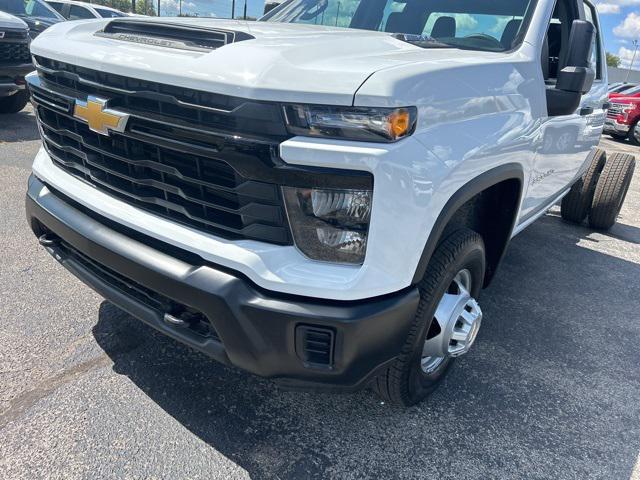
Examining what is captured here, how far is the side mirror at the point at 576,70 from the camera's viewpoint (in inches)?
99.7

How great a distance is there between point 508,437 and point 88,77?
2335 millimetres

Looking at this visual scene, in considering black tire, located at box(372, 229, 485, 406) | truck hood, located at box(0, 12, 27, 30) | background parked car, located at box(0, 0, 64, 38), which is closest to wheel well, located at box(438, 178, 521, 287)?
black tire, located at box(372, 229, 485, 406)

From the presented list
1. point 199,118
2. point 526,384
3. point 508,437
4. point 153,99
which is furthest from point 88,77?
point 526,384

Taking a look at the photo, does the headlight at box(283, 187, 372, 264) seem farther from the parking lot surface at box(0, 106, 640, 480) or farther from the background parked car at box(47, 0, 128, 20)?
the background parked car at box(47, 0, 128, 20)

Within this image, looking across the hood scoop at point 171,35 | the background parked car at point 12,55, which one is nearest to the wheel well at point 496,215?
the hood scoop at point 171,35

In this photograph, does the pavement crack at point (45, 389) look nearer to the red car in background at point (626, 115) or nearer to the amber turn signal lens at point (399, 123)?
the amber turn signal lens at point (399, 123)

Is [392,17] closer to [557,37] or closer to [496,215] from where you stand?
[557,37]

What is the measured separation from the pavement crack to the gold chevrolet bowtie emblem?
1163 millimetres

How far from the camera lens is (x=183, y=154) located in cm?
184

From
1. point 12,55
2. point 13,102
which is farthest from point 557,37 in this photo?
point 13,102

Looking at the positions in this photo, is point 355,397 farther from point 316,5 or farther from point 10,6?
point 10,6

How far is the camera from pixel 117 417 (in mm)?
2211

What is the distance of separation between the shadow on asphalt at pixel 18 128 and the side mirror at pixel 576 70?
6.67 m

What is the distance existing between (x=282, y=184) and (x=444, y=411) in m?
1.46
